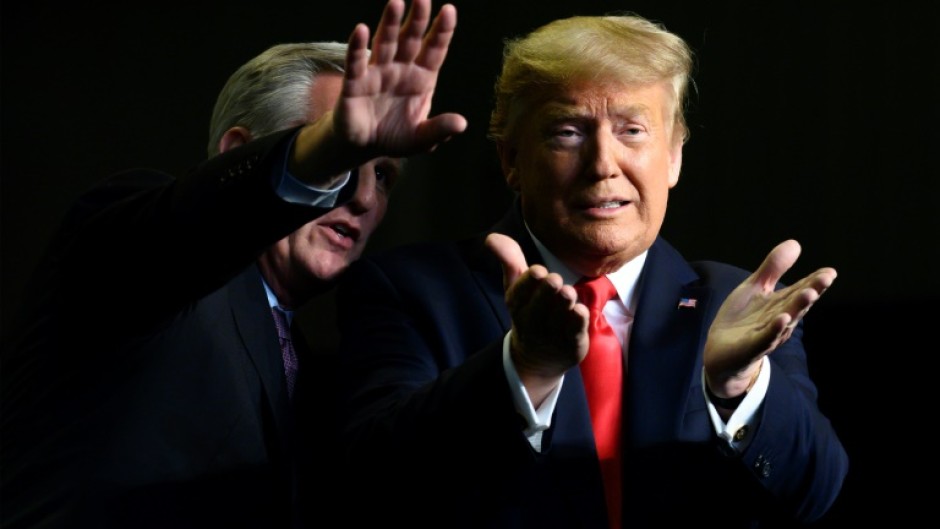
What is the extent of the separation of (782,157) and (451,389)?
119 centimetres

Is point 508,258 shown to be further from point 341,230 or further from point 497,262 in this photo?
point 341,230

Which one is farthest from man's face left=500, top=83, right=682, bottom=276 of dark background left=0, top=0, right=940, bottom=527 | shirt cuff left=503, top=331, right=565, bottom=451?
dark background left=0, top=0, right=940, bottom=527

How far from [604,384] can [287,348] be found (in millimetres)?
456

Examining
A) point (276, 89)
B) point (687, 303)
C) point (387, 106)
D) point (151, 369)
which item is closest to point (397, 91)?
point (387, 106)

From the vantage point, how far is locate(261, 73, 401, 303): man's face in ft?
6.68

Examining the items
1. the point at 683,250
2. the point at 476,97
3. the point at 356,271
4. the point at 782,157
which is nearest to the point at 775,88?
the point at 782,157

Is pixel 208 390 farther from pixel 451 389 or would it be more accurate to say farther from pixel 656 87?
pixel 656 87

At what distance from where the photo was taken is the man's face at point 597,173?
178 centimetres

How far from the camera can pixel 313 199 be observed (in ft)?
4.77

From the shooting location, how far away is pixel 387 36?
4.51ft

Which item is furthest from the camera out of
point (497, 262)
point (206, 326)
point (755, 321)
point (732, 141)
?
point (732, 141)

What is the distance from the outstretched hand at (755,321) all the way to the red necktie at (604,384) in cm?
14

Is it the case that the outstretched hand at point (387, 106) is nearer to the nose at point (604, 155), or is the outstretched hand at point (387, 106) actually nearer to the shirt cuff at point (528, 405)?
the shirt cuff at point (528, 405)

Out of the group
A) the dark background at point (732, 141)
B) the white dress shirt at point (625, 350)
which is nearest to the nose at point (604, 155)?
the white dress shirt at point (625, 350)
